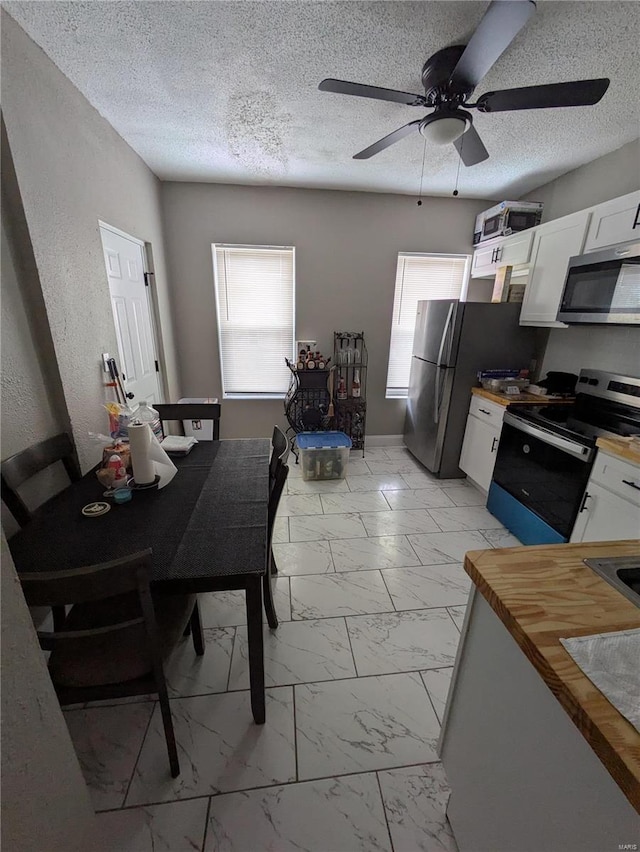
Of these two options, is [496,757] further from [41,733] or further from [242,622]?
[242,622]

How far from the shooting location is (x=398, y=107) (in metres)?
1.83

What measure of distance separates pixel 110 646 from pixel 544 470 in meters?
2.36

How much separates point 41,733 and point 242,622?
1.11 metres

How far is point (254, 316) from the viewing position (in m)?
3.39

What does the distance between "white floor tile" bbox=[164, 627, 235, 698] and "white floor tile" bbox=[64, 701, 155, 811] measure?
119mm

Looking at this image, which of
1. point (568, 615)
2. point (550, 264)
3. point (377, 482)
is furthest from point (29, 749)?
point (550, 264)

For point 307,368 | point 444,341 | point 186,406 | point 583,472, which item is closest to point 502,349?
point 444,341

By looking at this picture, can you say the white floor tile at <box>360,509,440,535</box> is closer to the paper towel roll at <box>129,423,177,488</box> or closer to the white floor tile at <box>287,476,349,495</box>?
the white floor tile at <box>287,476,349,495</box>

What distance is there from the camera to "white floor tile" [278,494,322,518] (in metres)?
2.60

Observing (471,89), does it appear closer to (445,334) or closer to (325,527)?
(445,334)

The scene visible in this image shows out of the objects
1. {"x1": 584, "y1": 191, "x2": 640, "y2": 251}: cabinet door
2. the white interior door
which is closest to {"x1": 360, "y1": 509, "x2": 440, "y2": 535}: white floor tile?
the white interior door

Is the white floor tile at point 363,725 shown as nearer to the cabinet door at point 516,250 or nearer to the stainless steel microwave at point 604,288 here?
the stainless steel microwave at point 604,288

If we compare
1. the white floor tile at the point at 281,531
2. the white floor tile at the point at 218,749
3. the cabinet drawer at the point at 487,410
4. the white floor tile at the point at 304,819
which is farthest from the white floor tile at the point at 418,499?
the white floor tile at the point at 304,819

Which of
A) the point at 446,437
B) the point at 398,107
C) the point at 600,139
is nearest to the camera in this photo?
the point at 398,107
